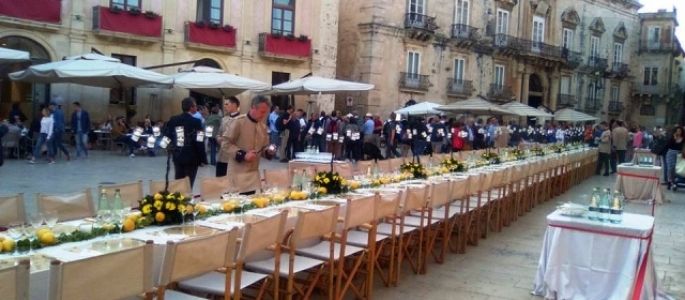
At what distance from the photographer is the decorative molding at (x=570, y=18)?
133ft

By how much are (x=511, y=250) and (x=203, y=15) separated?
15968 mm

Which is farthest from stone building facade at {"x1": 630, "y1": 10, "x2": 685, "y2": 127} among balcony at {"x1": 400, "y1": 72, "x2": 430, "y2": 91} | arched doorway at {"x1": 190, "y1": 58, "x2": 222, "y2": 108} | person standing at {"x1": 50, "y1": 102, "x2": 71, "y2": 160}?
person standing at {"x1": 50, "y1": 102, "x2": 71, "y2": 160}

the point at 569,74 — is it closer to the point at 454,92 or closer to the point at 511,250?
the point at 454,92

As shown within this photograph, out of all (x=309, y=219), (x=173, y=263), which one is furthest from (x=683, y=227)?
(x=173, y=263)

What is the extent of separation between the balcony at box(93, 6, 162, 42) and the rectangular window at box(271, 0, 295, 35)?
183 inches

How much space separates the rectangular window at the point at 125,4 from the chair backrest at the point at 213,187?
14.5 meters

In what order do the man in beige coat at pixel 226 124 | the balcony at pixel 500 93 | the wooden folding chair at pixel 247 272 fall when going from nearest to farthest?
the wooden folding chair at pixel 247 272, the man in beige coat at pixel 226 124, the balcony at pixel 500 93

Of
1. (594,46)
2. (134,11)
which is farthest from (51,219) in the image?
(594,46)

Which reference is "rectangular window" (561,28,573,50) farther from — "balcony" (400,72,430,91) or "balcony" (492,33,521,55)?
"balcony" (400,72,430,91)

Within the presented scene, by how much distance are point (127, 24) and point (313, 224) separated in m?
16.2

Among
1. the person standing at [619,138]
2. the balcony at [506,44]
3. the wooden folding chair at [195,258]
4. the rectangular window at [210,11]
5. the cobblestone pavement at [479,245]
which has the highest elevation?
the balcony at [506,44]

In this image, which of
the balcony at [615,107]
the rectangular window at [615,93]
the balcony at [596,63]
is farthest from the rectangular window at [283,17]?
the rectangular window at [615,93]

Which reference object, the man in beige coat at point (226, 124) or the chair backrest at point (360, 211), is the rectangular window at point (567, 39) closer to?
the man in beige coat at point (226, 124)

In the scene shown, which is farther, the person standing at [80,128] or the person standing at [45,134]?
the person standing at [80,128]
